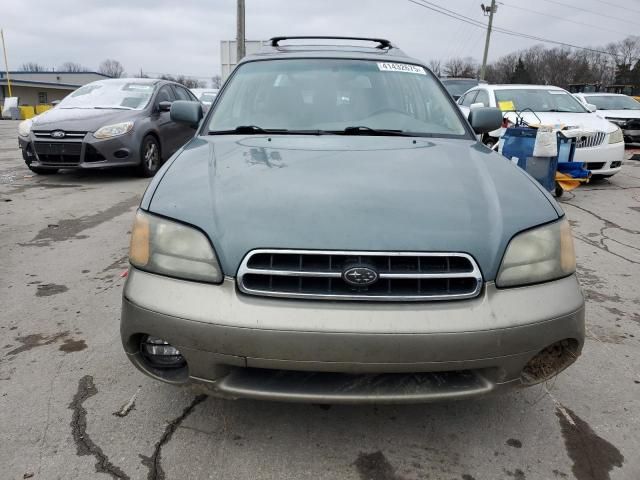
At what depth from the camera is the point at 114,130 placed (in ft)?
24.5

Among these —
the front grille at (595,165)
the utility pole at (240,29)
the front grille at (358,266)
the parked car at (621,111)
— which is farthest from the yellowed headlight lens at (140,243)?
the utility pole at (240,29)

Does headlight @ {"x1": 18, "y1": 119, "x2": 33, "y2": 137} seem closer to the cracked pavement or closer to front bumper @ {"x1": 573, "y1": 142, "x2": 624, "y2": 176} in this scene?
the cracked pavement

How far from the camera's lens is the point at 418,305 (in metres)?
1.71

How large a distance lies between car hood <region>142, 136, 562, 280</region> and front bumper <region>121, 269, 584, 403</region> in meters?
0.17

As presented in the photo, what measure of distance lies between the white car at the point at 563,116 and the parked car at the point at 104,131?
5022 millimetres

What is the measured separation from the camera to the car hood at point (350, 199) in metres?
1.77

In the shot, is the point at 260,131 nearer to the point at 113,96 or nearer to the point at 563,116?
the point at 113,96

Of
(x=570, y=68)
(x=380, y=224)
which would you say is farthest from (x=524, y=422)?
(x=570, y=68)

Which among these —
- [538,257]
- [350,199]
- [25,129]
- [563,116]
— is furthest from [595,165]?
[25,129]

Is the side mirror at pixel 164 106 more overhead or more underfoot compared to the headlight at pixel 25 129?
more overhead

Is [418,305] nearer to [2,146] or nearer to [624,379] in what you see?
[624,379]

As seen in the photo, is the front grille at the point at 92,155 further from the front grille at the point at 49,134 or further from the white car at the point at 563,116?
the white car at the point at 563,116

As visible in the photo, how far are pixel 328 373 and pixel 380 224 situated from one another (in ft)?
1.86

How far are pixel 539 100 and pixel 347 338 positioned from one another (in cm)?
827
